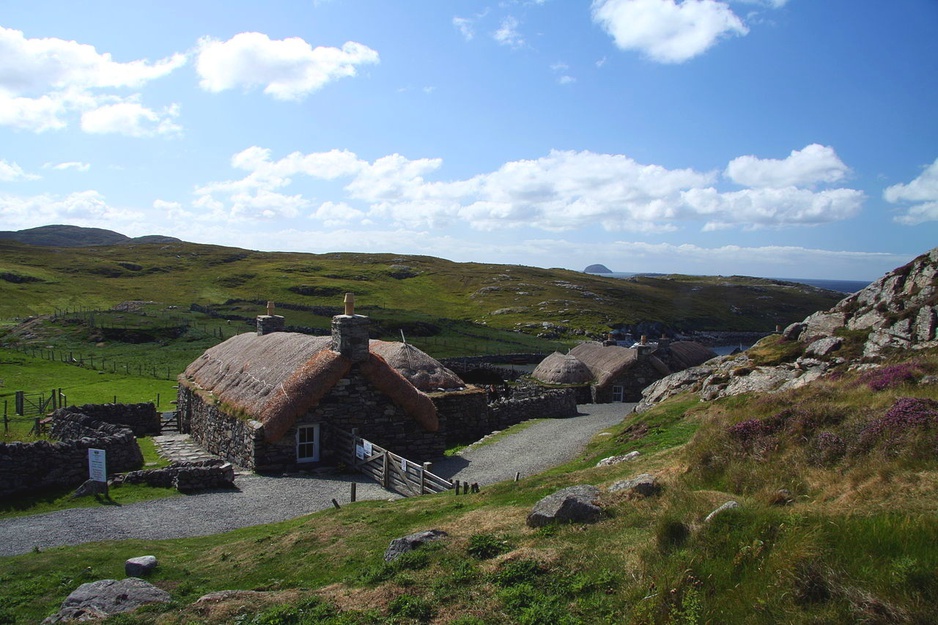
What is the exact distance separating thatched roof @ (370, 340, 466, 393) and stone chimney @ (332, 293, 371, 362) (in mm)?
5520

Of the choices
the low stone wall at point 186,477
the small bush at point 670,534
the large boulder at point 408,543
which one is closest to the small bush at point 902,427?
the small bush at point 670,534

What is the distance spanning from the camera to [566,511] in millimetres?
9969

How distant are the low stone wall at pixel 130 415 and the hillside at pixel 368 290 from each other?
49.6 m

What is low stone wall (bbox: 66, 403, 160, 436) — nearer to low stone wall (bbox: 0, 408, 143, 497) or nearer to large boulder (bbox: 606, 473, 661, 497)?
low stone wall (bbox: 0, 408, 143, 497)

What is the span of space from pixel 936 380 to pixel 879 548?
1042 centimetres

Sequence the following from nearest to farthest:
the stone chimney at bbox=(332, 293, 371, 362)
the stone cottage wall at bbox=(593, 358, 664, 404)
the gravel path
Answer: the gravel path, the stone chimney at bbox=(332, 293, 371, 362), the stone cottage wall at bbox=(593, 358, 664, 404)

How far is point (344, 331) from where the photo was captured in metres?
23.5

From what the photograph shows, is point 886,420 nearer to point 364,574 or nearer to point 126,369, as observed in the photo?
point 364,574

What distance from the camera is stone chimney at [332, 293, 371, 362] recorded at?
23.5m

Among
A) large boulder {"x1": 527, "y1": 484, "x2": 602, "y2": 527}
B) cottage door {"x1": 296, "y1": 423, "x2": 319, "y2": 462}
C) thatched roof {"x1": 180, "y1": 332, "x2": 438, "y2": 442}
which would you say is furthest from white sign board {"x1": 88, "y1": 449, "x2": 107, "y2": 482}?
large boulder {"x1": 527, "y1": 484, "x2": 602, "y2": 527}

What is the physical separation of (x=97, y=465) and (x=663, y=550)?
61.0 feet

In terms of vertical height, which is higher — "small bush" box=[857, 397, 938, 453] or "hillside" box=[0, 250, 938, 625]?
"small bush" box=[857, 397, 938, 453]

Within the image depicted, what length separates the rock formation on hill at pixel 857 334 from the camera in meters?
20.6

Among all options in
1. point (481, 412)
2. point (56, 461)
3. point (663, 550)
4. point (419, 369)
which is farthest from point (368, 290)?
point (663, 550)
